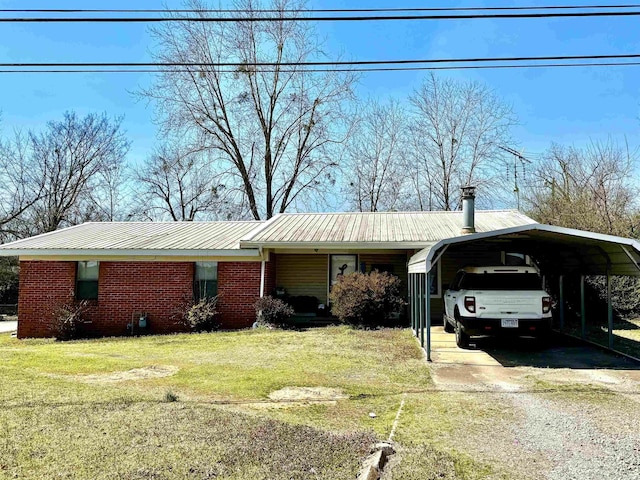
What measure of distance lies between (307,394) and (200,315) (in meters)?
8.73

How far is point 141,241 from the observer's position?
16.7 meters

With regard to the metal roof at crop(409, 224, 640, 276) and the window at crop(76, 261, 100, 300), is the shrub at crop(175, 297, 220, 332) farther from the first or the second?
the metal roof at crop(409, 224, 640, 276)

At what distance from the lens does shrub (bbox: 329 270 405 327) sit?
45.4ft

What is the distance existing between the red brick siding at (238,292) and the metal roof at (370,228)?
855 mm

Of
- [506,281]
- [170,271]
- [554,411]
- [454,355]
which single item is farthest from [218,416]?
[170,271]

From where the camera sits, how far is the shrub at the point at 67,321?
14.9 meters

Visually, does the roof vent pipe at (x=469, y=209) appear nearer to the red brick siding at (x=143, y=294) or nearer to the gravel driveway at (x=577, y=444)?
the red brick siding at (x=143, y=294)

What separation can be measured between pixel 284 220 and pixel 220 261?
4.18 metres

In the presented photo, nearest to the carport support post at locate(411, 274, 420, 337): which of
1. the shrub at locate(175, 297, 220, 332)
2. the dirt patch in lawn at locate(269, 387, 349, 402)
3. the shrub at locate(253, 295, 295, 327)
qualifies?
the shrub at locate(253, 295, 295, 327)

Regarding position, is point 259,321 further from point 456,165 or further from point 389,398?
point 456,165

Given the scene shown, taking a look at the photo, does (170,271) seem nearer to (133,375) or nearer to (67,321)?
(67,321)

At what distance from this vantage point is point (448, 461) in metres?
4.45

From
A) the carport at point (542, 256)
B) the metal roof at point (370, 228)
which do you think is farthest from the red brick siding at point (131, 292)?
the carport at point (542, 256)

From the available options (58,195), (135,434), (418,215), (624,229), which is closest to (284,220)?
(418,215)
